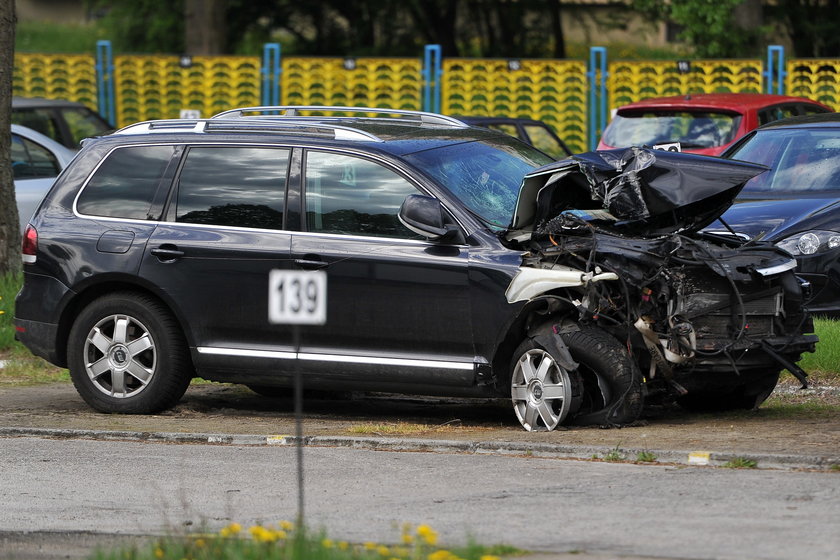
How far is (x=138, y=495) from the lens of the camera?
716 centimetres

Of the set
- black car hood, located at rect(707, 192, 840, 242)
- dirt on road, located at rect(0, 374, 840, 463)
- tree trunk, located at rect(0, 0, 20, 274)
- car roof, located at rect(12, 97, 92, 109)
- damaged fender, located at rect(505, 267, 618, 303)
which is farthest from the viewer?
car roof, located at rect(12, 97, 92, 109)

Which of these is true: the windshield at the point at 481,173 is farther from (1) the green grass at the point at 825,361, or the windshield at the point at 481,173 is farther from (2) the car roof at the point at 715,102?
(2) the car roof at the point at 715,102

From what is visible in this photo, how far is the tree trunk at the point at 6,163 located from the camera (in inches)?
547

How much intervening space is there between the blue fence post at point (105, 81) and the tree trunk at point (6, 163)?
13.3 m

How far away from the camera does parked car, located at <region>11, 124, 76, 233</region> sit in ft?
53.2

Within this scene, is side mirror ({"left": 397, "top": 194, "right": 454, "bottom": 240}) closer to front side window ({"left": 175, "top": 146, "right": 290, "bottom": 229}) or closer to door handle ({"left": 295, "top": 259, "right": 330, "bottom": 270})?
door handle ({"left": 295, "top": 259, "right": 330, "bottom": 270})

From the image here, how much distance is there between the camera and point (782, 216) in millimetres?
11250

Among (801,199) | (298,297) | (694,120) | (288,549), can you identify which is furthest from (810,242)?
(288,549)

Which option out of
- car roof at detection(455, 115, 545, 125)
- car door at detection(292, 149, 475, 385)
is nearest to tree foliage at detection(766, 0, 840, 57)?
car roof at detection(455, 115, 545, 125)

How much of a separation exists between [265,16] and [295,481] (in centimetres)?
3178

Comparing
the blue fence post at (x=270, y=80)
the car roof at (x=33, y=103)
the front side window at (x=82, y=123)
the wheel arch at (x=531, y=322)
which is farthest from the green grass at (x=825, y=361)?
the blue fence post at (x=270, y=80)

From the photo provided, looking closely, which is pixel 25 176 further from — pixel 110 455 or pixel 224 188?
pixel 110 455

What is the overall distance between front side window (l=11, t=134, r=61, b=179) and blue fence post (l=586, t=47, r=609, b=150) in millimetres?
11050

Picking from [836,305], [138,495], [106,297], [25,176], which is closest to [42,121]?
[25,176]
